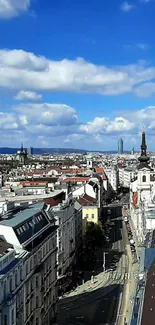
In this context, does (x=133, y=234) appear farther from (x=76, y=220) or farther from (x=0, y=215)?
(x=0, y=215)

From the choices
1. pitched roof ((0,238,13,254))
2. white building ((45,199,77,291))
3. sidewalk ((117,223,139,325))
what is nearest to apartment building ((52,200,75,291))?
white building ((45,199,77,291))

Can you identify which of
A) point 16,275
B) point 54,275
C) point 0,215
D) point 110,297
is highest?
point 0,215

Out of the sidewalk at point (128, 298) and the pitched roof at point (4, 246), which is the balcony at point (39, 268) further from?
the sidewalk at point (128, 298)

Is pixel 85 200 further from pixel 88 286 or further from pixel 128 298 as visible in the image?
pixel 128 298

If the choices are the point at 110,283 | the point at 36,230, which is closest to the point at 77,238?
the point at 110,283

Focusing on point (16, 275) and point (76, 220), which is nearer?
point (16, 275)

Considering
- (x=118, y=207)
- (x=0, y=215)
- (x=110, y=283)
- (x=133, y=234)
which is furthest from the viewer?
(x=118, y=207)

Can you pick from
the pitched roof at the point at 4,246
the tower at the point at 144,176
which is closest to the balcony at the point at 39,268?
the pitched roof at the point at 4,246

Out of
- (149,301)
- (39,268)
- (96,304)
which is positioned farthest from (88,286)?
(149,301)
